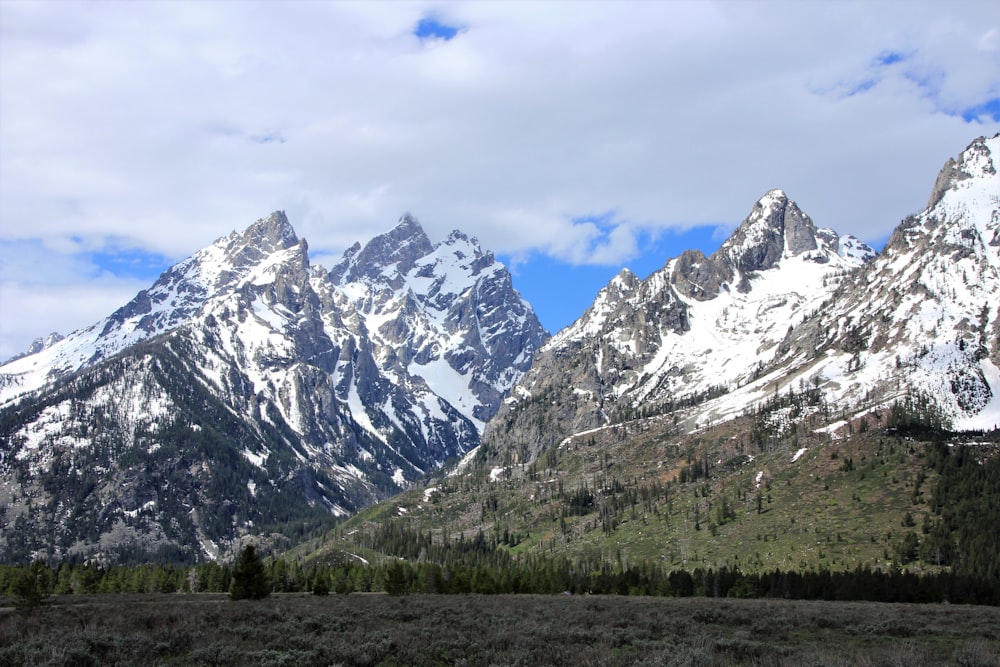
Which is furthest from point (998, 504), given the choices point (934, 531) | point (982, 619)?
point (982, 619)

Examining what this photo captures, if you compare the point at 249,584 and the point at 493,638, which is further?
the point at 249,584

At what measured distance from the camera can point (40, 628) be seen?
1526 inches

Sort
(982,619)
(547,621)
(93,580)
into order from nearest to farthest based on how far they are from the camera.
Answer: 1. (547,621)
2. (982,619)
3. (93,580)

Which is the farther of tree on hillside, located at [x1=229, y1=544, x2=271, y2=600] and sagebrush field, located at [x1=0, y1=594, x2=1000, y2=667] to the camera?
tree on hillside, located at [x1=229, y1=544, x2=271, y2=600]

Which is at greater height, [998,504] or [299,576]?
[998,504]

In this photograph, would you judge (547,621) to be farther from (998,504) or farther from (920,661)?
(998,504)

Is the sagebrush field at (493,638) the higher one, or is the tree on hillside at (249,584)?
the sagebrush field at (493,638)

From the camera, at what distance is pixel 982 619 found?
56.3m

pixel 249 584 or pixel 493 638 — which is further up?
pixel 493 638

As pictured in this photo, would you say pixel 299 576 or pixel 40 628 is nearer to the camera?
pixel 40 628

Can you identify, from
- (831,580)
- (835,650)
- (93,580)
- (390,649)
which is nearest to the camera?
(390,649)

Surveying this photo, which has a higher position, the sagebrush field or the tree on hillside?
the sagebrush field

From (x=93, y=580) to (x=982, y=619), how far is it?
150340 millimetres

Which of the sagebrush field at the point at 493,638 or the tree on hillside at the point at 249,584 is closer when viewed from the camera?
the sagebrush field at the point at 493,638
